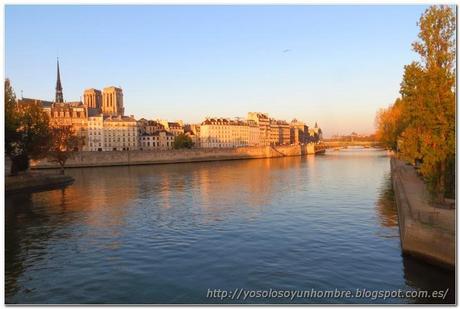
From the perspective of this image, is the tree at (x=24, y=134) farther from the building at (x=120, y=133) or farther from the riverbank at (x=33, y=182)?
the building at (x=120, y=133)

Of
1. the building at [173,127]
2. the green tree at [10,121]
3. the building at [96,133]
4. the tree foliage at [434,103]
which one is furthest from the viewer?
the building at [173,127]

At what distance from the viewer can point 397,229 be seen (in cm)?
2492

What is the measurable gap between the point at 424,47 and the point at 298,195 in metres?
18.1

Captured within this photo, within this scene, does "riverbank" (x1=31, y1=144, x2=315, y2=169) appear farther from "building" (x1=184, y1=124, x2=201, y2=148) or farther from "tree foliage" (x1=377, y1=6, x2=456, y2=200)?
"tree foliage" (x1=377, y1=6, x2=456, y2=200)

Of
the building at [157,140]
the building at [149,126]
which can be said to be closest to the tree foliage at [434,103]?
the building at [157,140]

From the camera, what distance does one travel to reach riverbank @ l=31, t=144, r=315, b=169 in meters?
90.5

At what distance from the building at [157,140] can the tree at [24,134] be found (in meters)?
98.2

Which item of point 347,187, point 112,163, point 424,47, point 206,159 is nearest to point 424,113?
point 424,47

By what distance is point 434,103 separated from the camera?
74.3 ft

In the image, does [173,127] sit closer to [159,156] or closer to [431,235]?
[159,156]

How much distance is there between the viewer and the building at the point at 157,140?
15012 cm

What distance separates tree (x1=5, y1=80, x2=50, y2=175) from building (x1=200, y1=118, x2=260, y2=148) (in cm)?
12250

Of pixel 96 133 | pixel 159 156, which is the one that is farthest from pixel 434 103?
pixel 96 133

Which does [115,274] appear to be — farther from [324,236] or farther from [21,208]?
[21,208]
